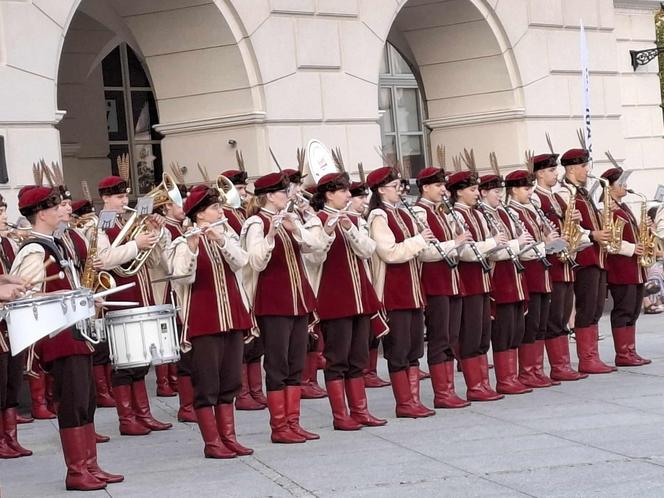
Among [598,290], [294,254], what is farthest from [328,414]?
[598,290]

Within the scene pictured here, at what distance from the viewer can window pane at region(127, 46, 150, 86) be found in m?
18.3

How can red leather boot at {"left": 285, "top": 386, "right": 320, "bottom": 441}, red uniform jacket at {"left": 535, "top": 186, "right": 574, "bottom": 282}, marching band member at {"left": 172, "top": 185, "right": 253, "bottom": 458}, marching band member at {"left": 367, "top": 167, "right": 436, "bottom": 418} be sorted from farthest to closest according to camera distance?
red uniform jacket at {"left": 535, "top": 186, "right": 574, "bottom": 282} → marching band member at {"left": 367, "top": 167, "right": 436, "bottom": 418} → red leather boot at {"left": 285, "top": 386, "right": 320, "bottom": 441} → marching band member at {"left": 172, "top": 185, "right": 253, "bottom": 458}

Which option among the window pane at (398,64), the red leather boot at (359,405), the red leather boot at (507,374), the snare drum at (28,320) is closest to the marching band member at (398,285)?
the red leather boot at (359,405)

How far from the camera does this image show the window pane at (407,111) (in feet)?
66.7

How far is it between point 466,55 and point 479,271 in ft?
23.7

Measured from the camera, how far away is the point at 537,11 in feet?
57.7

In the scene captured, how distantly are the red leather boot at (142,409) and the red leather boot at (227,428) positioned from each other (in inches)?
61.5

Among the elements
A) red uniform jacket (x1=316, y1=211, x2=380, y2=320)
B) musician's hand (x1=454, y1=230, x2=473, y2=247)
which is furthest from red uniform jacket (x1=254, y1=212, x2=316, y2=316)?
musician's hand (x1=454, y1=230, x2=473, y2=247)

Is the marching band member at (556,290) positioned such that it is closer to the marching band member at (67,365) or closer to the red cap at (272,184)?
the red cap at (272,184)

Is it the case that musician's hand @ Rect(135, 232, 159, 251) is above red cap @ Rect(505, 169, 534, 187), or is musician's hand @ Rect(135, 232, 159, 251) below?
below

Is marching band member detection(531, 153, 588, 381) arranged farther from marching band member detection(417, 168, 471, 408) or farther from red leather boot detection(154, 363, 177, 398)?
red leather boot detection(154, 363, 177, 398)

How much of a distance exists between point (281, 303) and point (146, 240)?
1.01m

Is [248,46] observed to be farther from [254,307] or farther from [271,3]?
[254,307]

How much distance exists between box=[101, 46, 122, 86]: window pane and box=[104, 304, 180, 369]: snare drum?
10030mm
